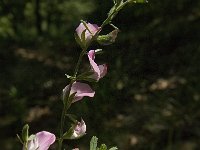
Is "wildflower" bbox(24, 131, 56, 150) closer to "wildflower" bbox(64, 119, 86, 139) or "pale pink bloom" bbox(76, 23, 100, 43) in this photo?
"wildflower" bbox(64, 119, 86, 139)

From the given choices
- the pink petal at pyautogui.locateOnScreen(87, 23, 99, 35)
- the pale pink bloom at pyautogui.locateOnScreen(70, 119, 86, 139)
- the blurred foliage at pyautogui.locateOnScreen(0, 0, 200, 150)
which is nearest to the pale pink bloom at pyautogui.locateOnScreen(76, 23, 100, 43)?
the pink petal at pyautogui.locateOnScreen(87, 23, 99, 35)

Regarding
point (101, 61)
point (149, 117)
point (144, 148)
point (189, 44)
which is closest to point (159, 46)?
point (189, 44)

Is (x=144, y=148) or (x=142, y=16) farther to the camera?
(x=142, y=16)

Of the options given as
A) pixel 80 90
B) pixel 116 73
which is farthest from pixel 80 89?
pixel 116 73

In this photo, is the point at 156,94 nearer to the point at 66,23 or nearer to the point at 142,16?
the point at 142,16

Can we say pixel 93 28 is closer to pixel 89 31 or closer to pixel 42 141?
pixel 89 31

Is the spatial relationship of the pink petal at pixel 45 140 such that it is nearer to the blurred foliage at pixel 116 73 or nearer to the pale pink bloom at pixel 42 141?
the pale pink bloom at pixel 42 141

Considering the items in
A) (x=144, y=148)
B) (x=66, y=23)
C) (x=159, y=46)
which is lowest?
(x=144, y=148)
